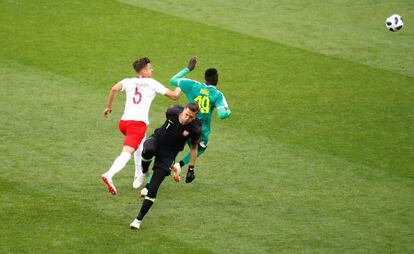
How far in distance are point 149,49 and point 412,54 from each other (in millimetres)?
6180

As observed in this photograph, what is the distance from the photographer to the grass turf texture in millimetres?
11609

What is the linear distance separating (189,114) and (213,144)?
3190 mm

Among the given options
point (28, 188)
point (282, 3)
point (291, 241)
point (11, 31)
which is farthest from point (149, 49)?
point (291, 241)

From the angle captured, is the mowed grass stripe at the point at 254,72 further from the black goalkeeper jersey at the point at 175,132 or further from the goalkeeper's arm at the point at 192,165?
the black goalkeeper jersey at the point at 175,132

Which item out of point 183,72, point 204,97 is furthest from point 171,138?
point 183,72

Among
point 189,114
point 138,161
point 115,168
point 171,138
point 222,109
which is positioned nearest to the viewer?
point 189,114

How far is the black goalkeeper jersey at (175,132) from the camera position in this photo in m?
12.0

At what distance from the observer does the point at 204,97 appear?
1304 cm

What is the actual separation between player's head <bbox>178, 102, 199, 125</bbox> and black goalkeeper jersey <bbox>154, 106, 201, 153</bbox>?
9 cm

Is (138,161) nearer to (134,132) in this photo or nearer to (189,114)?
(134,132)

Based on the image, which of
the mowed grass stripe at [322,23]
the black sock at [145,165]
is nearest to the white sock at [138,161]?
the black sock at [145,165]

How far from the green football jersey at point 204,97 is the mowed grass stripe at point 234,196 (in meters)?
1.11

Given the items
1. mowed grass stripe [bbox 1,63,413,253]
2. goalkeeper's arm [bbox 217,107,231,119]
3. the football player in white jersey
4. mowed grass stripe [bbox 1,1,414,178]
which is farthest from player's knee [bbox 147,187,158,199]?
mowed grass stripe [bbox 1,1,414,178]

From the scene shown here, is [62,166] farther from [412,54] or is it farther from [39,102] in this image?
[412,54]
